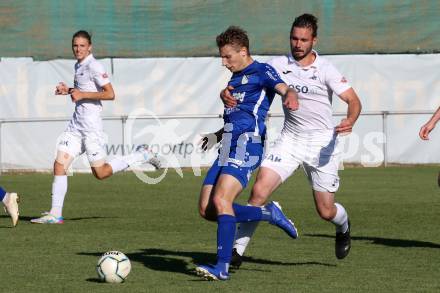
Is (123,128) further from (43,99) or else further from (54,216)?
(54,216)

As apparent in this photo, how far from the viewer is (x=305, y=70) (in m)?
9.04

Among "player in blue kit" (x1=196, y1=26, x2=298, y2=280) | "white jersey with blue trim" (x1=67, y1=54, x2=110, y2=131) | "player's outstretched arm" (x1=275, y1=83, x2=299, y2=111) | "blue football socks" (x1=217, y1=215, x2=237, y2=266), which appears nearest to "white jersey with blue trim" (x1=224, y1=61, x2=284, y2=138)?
"player in blue kit" (x1=196, y1=26, x2=298, y2=280)

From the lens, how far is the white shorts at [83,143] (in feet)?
42.9

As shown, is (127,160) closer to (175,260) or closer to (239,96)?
(175,260)

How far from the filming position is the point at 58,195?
12898 mm

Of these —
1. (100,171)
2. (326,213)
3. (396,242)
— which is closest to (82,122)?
(100,171)

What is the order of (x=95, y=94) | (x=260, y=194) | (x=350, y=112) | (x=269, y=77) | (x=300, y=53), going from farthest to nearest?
1. (x=95, y=94)
2. (x=300, y=53)
3. (x=260, y=194)
4. (x=350, y=112)
5. (x=269, y=77)

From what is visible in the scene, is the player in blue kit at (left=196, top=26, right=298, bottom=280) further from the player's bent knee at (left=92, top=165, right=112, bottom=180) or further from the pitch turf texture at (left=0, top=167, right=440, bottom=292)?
the player's bent knee at (left=92, top=165, right=112, bottom=180)

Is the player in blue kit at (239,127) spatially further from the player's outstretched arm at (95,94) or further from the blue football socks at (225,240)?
the player's outstretched arm at (95,94)

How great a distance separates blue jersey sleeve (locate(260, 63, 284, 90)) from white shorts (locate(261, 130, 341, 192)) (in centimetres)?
93

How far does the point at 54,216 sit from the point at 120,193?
184 inches

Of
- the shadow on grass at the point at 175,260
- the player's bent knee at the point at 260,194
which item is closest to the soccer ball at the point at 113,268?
the shadow on grass at the point at 175,260

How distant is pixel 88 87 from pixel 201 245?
352 cm

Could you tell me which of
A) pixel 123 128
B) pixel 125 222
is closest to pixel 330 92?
pixel 125 222
